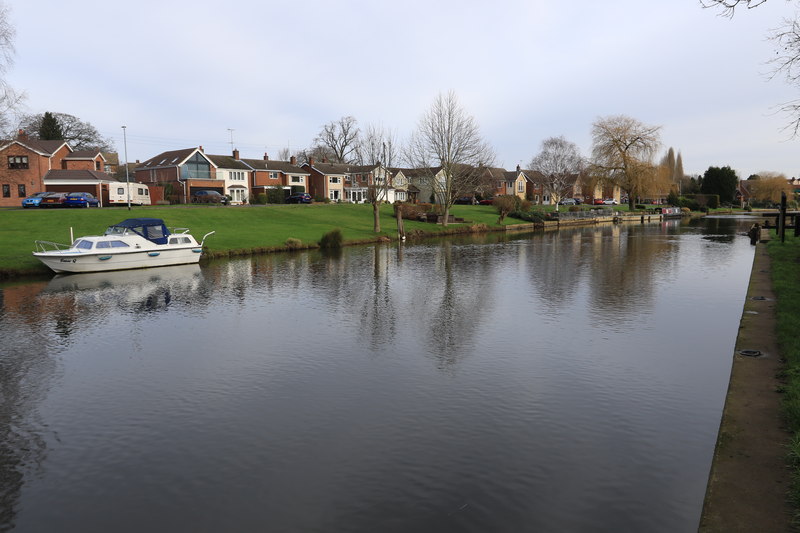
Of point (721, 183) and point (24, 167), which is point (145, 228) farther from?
point (721, 183)

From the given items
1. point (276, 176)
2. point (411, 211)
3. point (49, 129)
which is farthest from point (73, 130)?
point (411, 211)

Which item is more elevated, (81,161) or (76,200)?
(81,161)

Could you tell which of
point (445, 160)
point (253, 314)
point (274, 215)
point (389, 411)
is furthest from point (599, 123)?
point (389, 411)

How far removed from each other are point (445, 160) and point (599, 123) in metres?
43.4

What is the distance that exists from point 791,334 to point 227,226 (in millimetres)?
44724

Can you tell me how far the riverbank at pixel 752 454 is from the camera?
665cm

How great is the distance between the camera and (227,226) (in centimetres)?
5050

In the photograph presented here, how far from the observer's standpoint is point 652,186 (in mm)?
96688

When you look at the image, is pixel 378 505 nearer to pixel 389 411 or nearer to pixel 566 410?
pixel 389 411

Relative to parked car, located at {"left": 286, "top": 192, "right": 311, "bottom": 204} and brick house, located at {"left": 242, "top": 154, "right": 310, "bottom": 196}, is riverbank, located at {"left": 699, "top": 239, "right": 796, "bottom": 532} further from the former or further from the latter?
brick house, located at {"left": 242, "top": 154, "right": 310, "bottom": 196}

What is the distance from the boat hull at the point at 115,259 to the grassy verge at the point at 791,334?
3147 cm

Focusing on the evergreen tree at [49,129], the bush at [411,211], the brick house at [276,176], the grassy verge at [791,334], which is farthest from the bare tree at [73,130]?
the grassy verge at [791,334]

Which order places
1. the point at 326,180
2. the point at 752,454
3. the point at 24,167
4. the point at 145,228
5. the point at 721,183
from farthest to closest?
the point at 721,183 < the point at 326,180 < the point at 24,167 < the point at 145,228 < the point at 752,454

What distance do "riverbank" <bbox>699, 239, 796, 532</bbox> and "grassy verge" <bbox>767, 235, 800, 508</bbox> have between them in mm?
118
